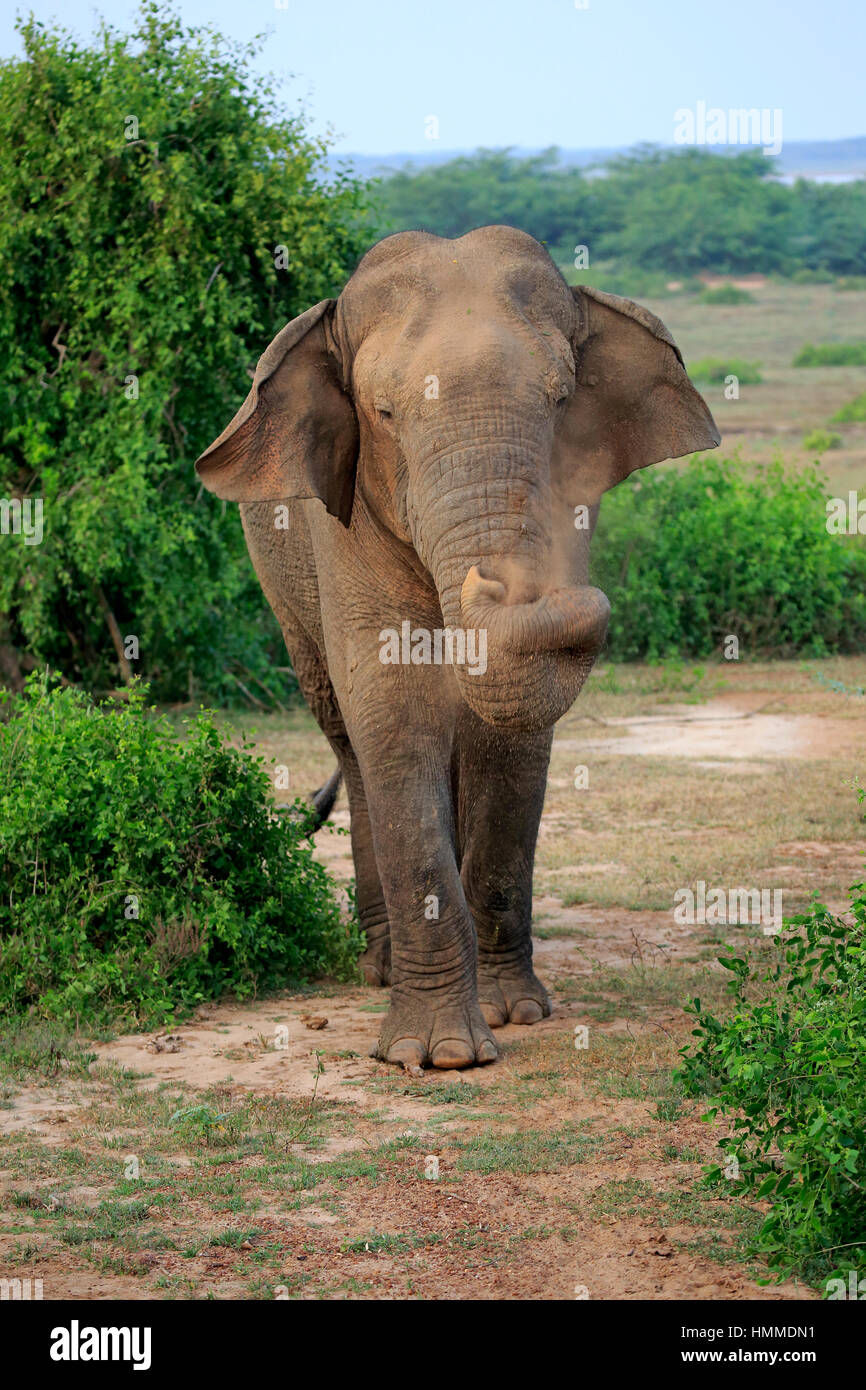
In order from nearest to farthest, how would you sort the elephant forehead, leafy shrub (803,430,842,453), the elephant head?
the elephant head, the elephant forehead, leafy shrub (803,430,842,453)

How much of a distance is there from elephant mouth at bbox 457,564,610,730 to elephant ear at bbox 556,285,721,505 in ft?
4.03

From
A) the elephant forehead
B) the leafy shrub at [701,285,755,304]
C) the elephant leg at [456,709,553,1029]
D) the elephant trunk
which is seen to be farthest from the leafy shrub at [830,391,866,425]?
the elephant trunk

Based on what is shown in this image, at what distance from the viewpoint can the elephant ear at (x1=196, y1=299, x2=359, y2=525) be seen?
6.00m

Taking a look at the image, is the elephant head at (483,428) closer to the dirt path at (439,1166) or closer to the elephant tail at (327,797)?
the dirt path at (439,1166)

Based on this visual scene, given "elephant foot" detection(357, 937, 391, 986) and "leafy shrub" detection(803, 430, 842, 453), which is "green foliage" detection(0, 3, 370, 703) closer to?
"elephant foot" detection(357, 937, 391, 986)

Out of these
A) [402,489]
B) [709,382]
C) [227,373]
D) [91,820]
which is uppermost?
[709,382]

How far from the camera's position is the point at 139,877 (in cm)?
689

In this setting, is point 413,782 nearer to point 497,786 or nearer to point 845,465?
point 497,786

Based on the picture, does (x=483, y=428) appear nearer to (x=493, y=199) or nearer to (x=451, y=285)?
(x=451, y=285)

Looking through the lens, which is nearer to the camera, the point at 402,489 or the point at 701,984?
the point at 402,489

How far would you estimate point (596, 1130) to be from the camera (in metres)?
5.30

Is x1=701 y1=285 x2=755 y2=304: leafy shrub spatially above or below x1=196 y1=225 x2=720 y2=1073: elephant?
above

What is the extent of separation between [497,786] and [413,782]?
496mm

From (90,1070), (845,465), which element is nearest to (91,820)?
(90,1070)
